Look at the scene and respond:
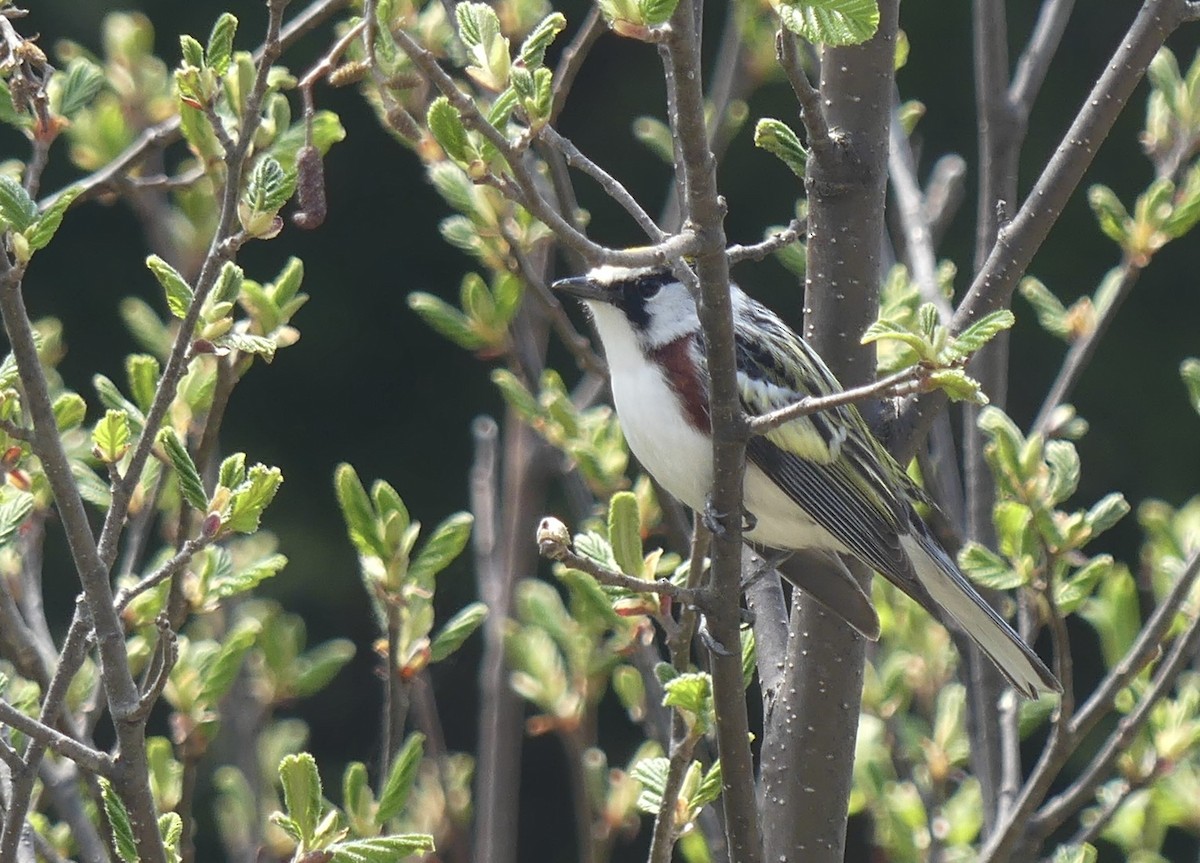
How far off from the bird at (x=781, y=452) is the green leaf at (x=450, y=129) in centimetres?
85

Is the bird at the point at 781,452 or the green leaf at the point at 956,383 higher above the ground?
the green leaf at the point at 956,383

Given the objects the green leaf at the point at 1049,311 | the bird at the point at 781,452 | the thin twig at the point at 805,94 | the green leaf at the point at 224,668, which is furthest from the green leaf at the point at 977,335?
the green leaf at the point at 1049,311

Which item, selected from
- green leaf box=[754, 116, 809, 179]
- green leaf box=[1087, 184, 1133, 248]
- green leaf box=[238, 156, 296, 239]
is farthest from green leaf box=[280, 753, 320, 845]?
green leaf box=[1087, 184, 1133, 248]

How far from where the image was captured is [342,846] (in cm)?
146

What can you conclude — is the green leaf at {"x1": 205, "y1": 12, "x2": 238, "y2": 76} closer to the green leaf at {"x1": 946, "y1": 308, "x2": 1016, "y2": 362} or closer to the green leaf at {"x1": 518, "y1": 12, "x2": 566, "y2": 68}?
the green leaf at {"x1": 518, "y1": 12, "x2": 566, "y2": 68}

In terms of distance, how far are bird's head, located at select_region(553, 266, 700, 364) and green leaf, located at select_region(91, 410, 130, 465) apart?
88 centimetres

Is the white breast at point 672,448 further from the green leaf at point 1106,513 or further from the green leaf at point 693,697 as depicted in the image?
the green leaf at point 693,697

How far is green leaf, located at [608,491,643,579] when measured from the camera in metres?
1.78

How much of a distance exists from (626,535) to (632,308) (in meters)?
0.69

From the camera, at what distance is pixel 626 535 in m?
1.80

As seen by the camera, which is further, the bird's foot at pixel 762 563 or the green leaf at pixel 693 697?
the bird's foot at pixel 762 563

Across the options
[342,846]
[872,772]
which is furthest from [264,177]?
[872,772]

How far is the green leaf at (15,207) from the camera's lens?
4.75 ft

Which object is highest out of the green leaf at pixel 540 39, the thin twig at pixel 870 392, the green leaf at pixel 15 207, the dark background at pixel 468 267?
the green leaf at pixel 540 39
